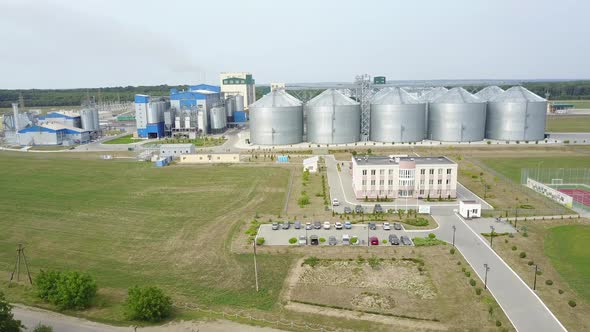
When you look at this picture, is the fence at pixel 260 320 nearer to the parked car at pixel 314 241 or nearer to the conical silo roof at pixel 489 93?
the parked car at pixel 314 241

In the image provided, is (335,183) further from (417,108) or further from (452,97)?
(452,97)

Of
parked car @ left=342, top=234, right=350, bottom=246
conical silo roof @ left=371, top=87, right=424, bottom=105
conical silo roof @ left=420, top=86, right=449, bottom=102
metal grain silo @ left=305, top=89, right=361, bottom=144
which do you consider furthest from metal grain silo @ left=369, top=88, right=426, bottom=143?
parked car @ left=342, top=234, right=350, bottom=246

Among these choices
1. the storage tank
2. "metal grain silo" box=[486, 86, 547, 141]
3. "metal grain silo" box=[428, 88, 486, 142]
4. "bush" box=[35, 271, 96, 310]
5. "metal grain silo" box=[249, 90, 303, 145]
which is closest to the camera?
"bush" box=[35, 271, 96, 310]

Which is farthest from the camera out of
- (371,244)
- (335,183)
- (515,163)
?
(515,163)

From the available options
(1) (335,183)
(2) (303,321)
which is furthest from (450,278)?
(1) (335,183)

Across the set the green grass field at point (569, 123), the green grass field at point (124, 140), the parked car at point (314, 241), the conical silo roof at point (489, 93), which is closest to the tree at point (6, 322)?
the parked car at point (314, 241)

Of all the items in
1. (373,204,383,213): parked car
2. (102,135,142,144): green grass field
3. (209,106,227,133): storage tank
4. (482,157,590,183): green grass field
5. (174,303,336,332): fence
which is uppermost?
(209,106,227,133): storage tank

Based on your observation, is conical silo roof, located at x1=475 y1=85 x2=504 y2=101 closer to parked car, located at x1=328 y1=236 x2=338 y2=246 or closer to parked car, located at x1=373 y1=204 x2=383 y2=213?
parked car, located at x1=373 y1=204 x2=383 y2=213
